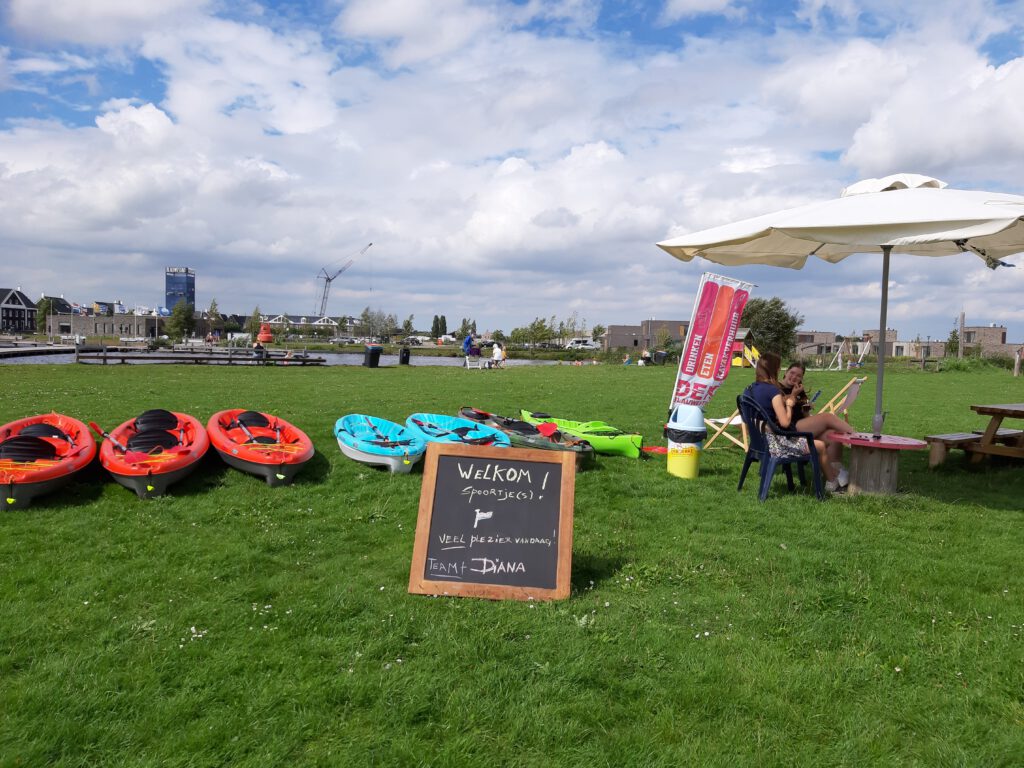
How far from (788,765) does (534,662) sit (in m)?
1.20

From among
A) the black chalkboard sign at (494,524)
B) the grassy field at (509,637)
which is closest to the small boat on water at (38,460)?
the grassy field at (509,637)

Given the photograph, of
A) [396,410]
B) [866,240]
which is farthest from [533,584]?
[396,410]

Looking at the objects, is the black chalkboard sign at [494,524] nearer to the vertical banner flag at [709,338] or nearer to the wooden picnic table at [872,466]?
the wooden picnic table at [872,466]

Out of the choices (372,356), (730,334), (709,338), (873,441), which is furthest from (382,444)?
(372,356)

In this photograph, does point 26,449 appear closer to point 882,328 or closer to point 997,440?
point 882,328

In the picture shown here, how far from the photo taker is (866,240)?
17.4ft

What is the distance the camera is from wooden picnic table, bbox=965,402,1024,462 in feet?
24.7

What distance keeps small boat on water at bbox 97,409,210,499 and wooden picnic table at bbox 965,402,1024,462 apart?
802cm

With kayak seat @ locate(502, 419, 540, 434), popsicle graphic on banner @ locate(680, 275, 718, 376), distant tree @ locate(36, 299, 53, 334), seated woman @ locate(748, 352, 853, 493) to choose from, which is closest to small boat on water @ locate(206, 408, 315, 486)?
kayak seat @ locate(502, 419, 540, 434)

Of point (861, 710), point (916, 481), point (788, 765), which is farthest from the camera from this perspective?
point (916, 481)

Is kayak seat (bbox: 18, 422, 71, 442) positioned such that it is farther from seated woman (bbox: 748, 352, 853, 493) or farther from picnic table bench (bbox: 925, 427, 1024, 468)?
picnic table bench (bbox: 925, 427, 1024, 468)

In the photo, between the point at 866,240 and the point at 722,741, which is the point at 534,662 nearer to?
the point at 722,741

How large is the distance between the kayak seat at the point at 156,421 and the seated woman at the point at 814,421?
608cm

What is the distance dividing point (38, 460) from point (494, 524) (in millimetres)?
4187
